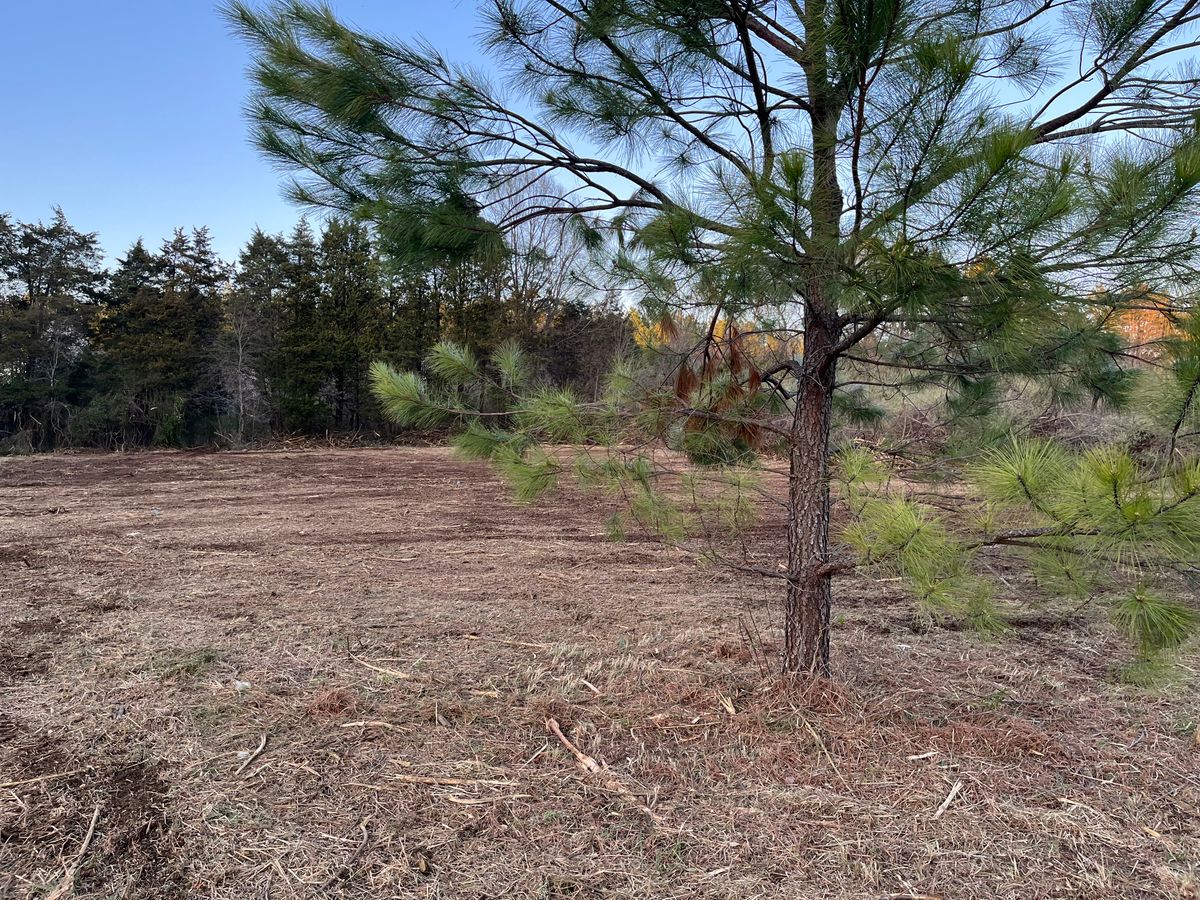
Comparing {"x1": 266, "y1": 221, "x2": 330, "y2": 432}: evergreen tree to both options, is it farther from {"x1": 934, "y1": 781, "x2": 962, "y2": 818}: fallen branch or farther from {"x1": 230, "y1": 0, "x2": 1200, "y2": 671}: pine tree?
{"x1": 934, "y1": 781, "x2": 962, "y2": 818}: fallen branch

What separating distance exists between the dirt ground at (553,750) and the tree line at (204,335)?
9765 millimetres

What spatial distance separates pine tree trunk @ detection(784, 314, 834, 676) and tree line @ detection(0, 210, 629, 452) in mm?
10527

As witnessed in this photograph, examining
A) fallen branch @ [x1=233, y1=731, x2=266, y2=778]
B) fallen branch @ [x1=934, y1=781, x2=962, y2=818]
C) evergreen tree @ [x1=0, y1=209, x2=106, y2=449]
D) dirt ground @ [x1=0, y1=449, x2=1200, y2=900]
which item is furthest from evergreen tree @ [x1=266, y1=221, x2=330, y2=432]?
fallen branch @ [x1=934, y1=781, x2=962, y2=818]

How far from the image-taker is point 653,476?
250cm

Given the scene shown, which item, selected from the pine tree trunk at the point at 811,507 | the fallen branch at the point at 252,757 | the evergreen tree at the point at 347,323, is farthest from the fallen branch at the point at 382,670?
the evergreen tree at the point at 347,323

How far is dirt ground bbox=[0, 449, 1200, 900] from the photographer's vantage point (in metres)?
1.63

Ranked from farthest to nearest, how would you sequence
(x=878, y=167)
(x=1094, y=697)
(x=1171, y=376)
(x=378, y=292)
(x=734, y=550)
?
(x=378, y=292), (x=734, y=550), (x=1094, y=697), (x=1171, y=376), (x=878, y=167)

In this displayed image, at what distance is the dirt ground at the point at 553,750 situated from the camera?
1635 millimetres

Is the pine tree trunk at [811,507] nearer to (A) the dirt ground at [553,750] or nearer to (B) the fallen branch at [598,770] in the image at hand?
(A) the dirt ground at [553,750]

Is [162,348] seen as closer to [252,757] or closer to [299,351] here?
[299,351]

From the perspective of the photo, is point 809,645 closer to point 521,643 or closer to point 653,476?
point 653,476

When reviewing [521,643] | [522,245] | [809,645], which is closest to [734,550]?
[521,643]

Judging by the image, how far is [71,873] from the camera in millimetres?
1599

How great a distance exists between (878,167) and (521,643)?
246cm
